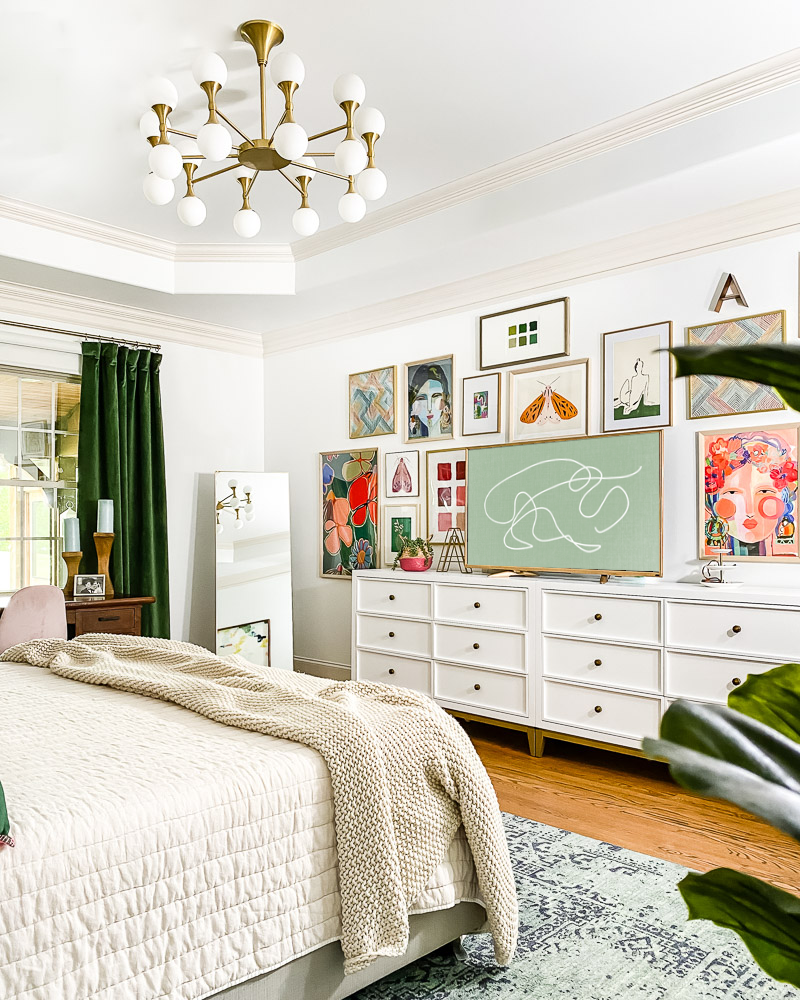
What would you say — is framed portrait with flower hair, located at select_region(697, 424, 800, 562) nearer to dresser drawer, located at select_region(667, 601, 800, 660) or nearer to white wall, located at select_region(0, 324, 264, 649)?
dresser drawer, located at select_region(667, 601, 800, 660)

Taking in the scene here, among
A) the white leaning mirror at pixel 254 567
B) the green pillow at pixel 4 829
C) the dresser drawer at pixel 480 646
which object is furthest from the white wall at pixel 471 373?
the green pillow at pixel 4 829

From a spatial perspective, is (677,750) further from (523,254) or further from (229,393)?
(229,393)

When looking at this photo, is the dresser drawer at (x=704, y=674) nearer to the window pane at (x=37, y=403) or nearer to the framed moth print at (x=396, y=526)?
the framed moth print at (x=396, y=526)

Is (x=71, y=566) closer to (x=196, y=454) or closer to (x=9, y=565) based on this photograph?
(x=9, y=565)

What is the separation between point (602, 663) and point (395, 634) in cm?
131

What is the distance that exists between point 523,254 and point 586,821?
282 cm

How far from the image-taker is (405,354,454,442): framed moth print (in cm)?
488

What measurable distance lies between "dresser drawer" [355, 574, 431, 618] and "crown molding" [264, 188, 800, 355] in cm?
167

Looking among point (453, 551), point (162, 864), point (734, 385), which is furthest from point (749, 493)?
point (162, 864)

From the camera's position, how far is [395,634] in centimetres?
462

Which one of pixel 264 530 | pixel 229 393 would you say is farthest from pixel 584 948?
pixel 229 393

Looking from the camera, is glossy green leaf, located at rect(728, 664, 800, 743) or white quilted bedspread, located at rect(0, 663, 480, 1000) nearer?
glossy green leaf, located at rect(728, 664, 800, 743)

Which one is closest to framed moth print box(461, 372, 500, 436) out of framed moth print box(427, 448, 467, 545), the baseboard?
framed moth print box(427, 448, 467, 545)

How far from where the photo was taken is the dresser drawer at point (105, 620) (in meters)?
4.38
